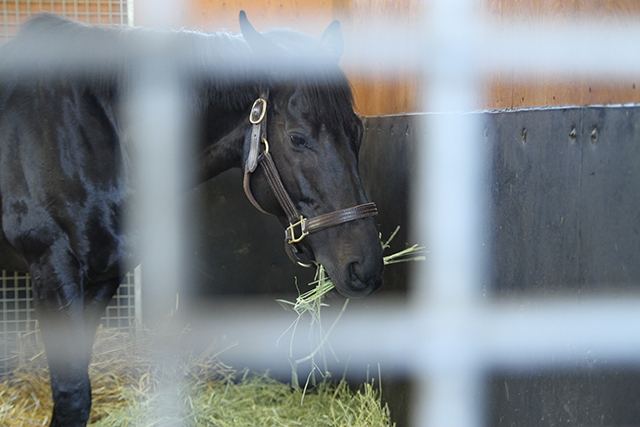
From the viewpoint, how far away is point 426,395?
978 mm

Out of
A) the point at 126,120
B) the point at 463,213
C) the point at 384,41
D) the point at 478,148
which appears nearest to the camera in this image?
the point at 463,213

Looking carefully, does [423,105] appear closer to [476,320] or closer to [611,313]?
Answer: [476,320]

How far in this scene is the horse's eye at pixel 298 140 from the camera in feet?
4.66

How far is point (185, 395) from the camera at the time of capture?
1965mm

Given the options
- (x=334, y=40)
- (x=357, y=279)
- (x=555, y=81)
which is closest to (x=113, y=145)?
(x=334, y=40)

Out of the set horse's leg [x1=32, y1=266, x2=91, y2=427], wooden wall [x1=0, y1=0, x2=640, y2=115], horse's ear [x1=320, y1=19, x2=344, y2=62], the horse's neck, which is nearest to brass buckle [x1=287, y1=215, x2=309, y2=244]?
the horse's neck

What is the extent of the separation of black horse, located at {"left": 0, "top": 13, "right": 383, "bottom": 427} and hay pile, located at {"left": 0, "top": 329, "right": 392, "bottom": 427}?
450 mm

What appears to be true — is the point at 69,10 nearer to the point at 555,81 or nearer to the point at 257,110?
the point at 257,110

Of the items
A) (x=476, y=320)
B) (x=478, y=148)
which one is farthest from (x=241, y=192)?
(x=476, y=320)

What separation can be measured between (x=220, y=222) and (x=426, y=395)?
1503 millimetres

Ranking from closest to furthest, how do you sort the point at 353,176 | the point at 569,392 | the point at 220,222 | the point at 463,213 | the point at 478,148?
the point at 569,392 → the point at 463,213 → the point at 478,148 → the point at 353,176 → the point at 220,222

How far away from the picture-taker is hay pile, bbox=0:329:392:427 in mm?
1872

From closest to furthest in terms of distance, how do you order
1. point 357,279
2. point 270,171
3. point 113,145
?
point 357,279 → point 270,171 → point 113,145

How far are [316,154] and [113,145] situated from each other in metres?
0.67
